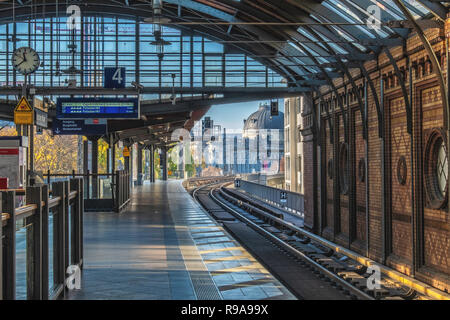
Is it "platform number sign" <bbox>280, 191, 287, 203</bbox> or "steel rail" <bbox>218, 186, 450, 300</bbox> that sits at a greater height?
"platform number sign" <bbox>280, 191, 287, 203</bbox>

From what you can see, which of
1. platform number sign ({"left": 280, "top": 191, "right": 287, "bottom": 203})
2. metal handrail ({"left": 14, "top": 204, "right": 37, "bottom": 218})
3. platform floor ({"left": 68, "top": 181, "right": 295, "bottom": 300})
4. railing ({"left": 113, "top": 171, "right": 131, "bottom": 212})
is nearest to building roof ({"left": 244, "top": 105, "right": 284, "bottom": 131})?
platform number sign ({"left": 280, "top": 191, "right": 287, "bottom": 203})

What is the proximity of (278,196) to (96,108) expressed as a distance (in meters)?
12.6

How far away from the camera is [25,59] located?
59.8 feet

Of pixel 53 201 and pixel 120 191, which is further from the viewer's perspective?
pixel 120 191

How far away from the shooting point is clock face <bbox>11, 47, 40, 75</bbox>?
18.1 m

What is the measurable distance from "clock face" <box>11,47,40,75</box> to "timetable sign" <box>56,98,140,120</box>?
453 cm

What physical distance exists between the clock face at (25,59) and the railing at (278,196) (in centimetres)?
1213

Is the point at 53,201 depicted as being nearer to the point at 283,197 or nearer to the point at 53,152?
the point at 283,197

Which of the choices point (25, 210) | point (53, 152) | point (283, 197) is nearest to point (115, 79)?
point (283, 197)

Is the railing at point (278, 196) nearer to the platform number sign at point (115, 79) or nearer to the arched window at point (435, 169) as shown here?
the platform number sign at point (115, 79)

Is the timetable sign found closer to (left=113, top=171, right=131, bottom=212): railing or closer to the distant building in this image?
(left=113, top=171, right=131, bottom=212): railing
